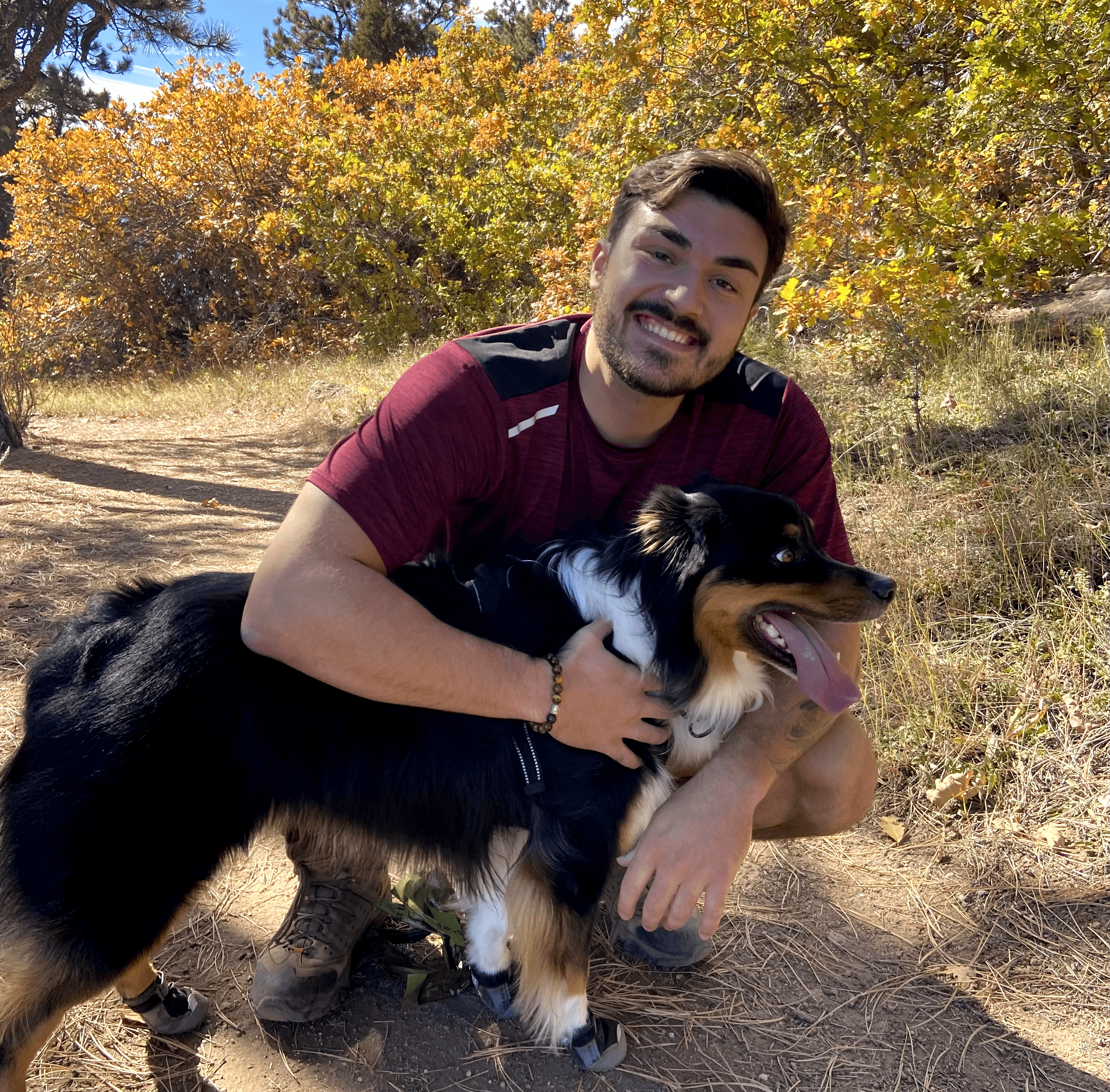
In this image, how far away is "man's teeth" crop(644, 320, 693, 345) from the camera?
2.30 meters

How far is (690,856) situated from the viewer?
6.92 feet

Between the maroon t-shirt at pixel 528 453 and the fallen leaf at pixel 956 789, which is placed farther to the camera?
the fallen leaf at pixel 956 789

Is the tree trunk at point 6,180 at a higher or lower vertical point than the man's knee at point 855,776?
higher

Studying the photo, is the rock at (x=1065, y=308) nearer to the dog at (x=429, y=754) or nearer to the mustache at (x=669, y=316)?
the mustache at (x=669, y=316)

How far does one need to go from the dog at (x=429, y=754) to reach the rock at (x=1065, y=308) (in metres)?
5.32

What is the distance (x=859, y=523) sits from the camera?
426cm

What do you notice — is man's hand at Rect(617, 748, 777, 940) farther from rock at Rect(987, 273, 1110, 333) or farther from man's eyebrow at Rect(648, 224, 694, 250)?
rock at Rect(987, 273, 1110, 333)

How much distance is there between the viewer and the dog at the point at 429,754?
183 centimetres

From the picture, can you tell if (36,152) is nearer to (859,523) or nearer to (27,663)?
(27,663)

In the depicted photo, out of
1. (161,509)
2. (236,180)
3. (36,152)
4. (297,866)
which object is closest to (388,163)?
(236,180)

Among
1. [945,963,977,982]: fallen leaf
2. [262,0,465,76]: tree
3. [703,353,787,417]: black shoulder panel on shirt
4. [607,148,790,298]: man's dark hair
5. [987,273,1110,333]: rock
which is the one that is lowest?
[945,963,977,982]: fallen leaf

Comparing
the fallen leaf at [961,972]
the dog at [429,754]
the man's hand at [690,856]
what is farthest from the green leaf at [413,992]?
the fallen leaf at [961,972]

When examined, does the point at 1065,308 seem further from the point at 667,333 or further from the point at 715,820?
the point at 715,820

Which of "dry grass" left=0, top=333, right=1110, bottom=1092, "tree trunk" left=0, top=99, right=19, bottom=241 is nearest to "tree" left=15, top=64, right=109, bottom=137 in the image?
"tree trunk" left=0, top=99, right=19, bottom=241
